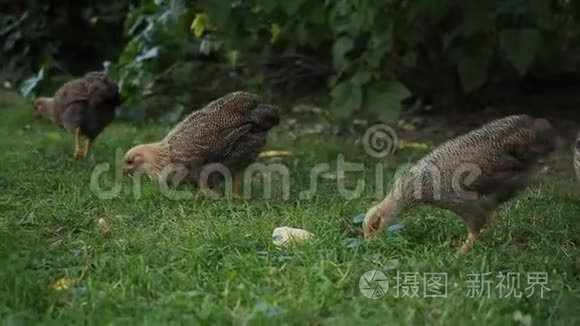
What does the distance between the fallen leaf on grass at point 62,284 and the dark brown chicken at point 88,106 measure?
3407 mm

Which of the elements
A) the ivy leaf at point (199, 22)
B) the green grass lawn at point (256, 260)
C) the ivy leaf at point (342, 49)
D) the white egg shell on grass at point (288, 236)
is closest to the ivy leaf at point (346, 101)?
the ivy leaf at point (342, 49)

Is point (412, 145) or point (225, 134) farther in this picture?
point (412, 145)

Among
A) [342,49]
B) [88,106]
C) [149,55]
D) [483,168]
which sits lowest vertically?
[483,168]

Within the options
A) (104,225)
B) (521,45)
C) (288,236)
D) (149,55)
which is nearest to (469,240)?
(288,236)

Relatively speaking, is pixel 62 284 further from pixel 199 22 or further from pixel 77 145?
pixel 199 22

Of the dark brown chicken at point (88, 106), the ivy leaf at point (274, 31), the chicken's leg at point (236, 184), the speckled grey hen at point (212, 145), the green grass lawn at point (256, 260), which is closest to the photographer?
the green grass lawn at point (256, 260)

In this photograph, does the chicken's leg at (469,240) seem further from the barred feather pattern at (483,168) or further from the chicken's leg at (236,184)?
the chicken's leg at (236,184)

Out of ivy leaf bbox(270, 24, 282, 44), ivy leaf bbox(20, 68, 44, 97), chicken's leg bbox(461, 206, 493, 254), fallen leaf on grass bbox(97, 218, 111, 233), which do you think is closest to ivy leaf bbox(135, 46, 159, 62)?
ivy leaf bbox(20, 68, 44, 97)

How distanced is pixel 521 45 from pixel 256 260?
320cm

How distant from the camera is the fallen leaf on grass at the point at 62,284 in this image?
13.6 feet

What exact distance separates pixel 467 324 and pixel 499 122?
177cm

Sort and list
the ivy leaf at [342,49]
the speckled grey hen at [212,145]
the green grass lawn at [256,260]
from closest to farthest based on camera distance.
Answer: the green grass lawn at [256,260] → the speckled grey hen at [212,145] → the ivy leaf at [342,49]

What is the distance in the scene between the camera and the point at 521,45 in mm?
6859

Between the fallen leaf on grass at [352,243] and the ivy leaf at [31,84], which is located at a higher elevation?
the ivy leaf at [31,84]
